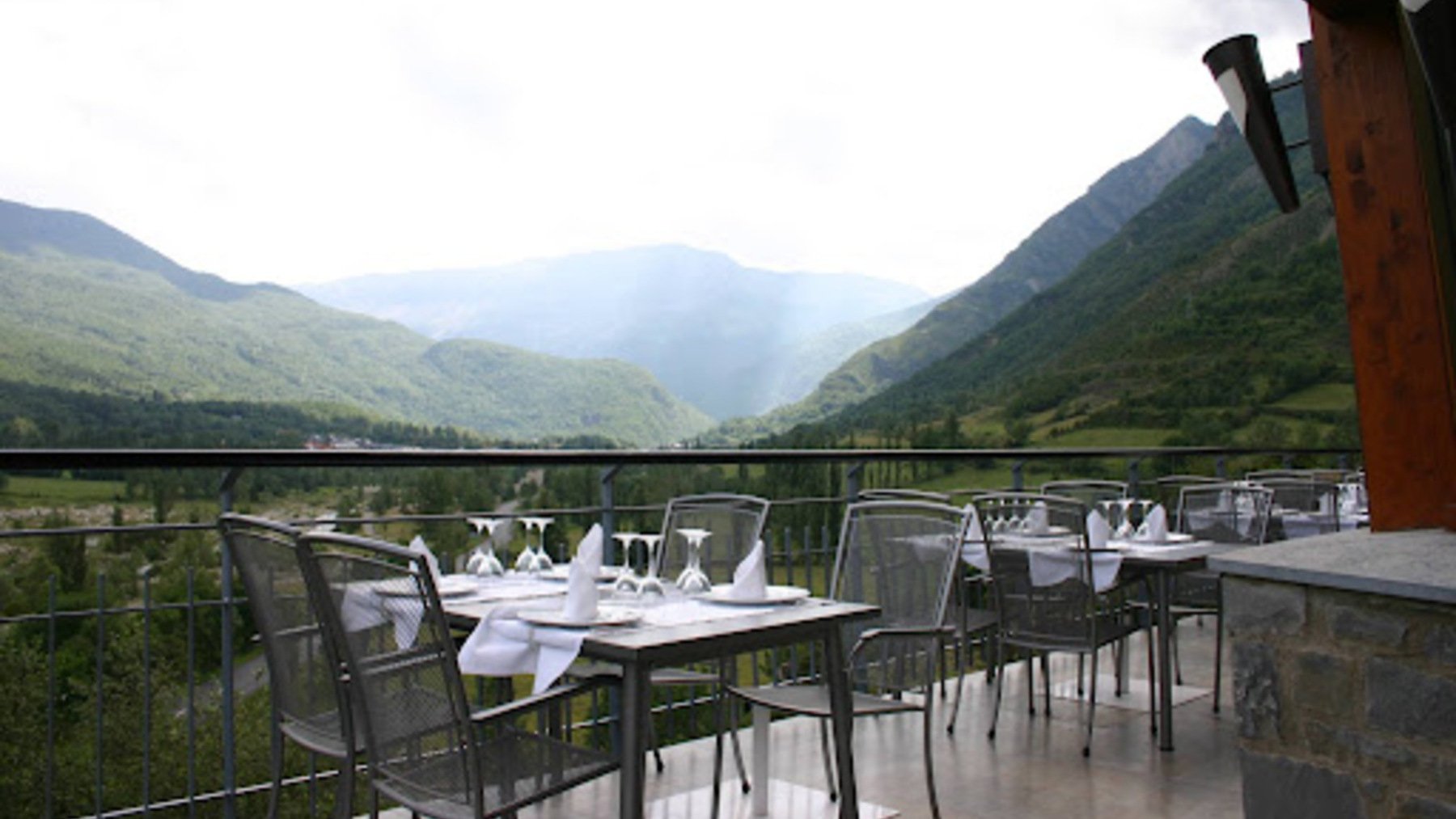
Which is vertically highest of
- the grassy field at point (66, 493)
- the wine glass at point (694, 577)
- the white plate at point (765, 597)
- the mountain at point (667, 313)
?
the mountain at point (667, 313)

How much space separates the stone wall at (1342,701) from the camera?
2443mm

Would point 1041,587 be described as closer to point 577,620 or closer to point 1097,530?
point 1097,530

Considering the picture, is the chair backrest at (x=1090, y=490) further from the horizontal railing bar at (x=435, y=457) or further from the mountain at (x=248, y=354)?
the mountain at (x=248, y=354)

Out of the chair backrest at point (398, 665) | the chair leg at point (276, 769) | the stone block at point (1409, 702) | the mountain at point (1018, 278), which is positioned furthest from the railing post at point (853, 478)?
the mountain at point (1018, 278)

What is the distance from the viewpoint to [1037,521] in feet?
16.3

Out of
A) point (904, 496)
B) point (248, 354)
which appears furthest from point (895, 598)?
point (248, 354)

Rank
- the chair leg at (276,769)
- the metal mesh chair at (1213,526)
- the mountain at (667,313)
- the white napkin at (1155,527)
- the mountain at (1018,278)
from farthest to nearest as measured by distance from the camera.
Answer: the mountain at (667,313)
the mountain at (1018,278)
the metal mesh chair at (1213,526)
the white napkin at (1155,527)
the chair leg at (276,769)

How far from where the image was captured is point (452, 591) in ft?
9.96

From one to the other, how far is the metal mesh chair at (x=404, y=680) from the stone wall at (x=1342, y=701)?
1907 millimetres

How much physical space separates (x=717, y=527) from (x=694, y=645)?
1488mm

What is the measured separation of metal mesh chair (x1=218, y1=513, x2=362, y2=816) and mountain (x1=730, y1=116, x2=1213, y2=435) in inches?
1556

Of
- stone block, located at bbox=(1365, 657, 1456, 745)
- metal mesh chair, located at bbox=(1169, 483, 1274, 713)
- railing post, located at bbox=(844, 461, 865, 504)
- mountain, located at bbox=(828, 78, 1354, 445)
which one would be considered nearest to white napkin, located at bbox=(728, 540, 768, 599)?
stone block, located at bbox=(1365, 657, 1456, 745)

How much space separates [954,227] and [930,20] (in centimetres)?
3029

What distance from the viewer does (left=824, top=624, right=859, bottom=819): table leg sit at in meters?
2.80
